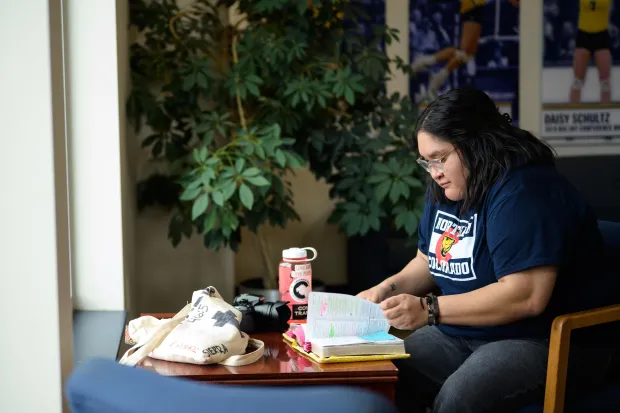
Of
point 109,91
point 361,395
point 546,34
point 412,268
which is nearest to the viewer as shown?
point 361,395

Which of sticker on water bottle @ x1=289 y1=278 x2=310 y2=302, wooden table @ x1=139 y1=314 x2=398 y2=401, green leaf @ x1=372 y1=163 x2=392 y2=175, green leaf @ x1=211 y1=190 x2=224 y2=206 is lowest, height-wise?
wooden table @ x1=139 y1=314 x2=398 y2=401

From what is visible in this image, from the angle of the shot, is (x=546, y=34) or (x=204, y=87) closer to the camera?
(x=204, y=87)

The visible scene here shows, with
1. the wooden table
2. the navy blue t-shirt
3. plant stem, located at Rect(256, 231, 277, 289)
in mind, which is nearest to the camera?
the wooden table

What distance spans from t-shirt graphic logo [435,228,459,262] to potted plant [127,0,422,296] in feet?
4.08

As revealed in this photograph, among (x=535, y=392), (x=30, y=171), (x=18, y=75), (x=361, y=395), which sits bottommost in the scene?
(x=535, y=392)

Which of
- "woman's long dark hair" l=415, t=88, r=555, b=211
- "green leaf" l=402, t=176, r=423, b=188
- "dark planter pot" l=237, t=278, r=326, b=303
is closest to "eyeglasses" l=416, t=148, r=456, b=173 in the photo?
"woman's long dark hair" l=415, t=88, r=555, b=211

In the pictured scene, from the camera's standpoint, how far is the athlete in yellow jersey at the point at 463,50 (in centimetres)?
503

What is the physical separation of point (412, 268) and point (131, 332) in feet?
3.02

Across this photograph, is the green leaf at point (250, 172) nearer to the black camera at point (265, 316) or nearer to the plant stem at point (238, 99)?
the plant stem at point (238, 99)

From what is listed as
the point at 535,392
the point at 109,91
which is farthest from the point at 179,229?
the point at 535,392

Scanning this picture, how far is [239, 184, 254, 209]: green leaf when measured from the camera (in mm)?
3279

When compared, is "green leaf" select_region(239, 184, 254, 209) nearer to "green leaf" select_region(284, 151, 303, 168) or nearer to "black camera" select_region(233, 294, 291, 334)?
"green leaf" select_region(284, 151, 303, 168)

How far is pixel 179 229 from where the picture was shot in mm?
3758

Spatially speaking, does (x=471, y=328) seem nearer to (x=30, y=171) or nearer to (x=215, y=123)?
(x=30, y=171)
